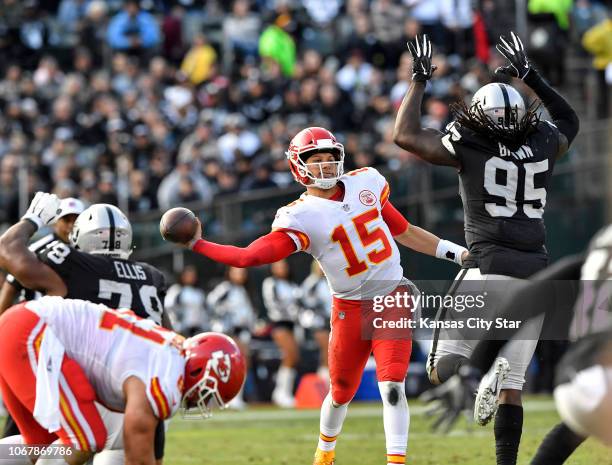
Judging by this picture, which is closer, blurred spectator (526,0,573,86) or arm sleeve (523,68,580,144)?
arm sleeve (523,68,580,144)

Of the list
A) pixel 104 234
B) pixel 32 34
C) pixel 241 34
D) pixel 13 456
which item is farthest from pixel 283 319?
pixel 13 456

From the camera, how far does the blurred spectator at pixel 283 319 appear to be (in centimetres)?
1566

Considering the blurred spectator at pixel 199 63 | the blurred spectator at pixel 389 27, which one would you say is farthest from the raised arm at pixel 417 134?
the blurred spectator at pixel 389 27

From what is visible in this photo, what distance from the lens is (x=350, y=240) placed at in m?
7.76

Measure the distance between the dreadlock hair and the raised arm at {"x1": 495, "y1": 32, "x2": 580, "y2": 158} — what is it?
427 mm

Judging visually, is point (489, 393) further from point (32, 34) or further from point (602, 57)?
point (32, 34)

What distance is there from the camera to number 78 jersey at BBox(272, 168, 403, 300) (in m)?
7.70

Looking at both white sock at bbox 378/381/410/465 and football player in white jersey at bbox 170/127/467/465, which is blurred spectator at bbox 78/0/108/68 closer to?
football player in white jersey at bbox 170/127/467/465

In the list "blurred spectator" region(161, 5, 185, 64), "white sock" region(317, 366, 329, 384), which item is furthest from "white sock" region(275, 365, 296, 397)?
"blurred spectator" region(161, 5, 185, 64)

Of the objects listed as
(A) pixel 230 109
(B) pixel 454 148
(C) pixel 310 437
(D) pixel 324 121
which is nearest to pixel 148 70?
(A) pixel 230 109

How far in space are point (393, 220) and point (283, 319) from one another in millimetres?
8050

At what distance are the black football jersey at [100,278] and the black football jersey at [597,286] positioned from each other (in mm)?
2486

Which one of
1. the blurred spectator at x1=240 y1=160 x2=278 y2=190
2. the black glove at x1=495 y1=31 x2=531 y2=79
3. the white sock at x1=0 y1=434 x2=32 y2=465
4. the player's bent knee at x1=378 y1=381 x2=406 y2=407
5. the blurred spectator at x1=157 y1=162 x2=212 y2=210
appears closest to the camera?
the white sock at x1=0 y1=434 x2=32 y2=465

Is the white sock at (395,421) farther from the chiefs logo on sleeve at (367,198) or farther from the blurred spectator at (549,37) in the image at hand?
the blurred spectator at (549,37)
